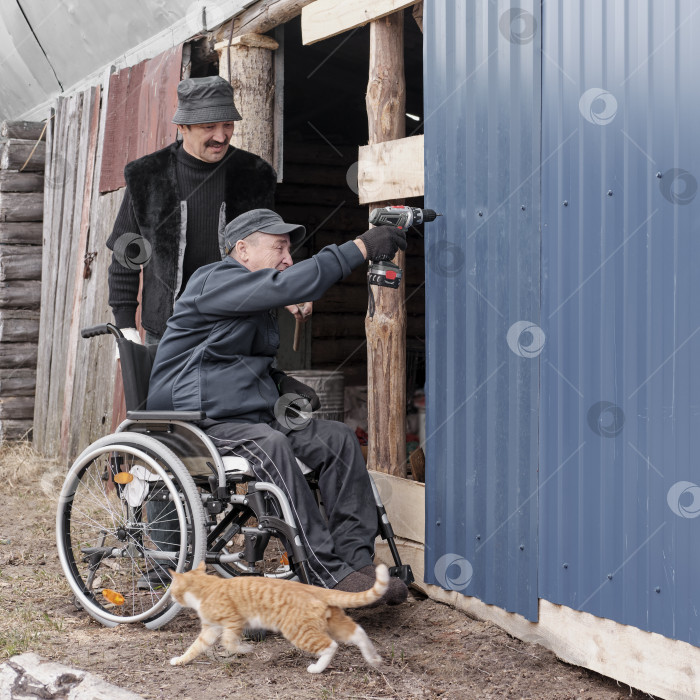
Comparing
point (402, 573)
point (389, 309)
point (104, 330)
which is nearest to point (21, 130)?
point (104, 330)

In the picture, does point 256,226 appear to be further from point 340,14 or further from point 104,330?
point 340,14

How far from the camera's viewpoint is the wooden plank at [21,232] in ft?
28.2

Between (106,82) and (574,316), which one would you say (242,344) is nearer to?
(574,316)

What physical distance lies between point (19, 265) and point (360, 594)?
6.19 m

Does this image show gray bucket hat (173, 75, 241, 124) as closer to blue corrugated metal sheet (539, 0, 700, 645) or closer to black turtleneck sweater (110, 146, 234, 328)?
black turtleneck sweater (110, 146, 234, 328)

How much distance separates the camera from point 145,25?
6.84m

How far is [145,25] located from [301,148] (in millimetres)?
3454

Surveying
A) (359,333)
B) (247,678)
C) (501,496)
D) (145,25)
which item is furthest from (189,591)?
(359,333)

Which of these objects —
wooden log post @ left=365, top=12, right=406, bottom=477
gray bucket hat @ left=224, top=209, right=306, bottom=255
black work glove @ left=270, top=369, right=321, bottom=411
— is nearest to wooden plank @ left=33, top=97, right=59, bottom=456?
wooden log post @ left=365, top=12, right=406, bottom=477

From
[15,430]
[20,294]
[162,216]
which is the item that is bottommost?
[15,430]

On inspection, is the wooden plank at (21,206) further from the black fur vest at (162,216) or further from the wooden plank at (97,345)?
the black fur vest at (162,216)

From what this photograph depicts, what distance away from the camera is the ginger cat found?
134 inches

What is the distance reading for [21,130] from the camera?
8633 mm

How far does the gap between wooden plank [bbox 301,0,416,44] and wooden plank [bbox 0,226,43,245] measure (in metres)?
4.33
